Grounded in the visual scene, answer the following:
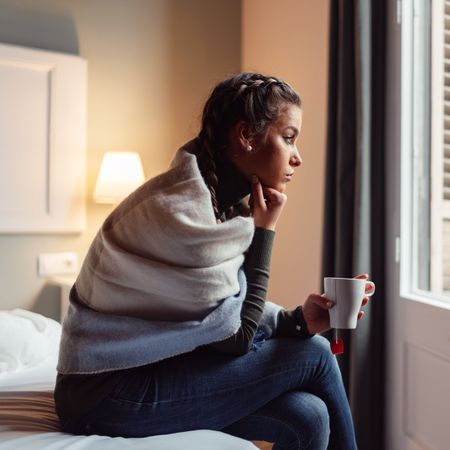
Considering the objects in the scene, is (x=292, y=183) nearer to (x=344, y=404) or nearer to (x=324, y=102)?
(x=324, y=102)

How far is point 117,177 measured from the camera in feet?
8.51

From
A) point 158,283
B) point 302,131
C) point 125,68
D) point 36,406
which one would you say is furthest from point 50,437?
point 125,68

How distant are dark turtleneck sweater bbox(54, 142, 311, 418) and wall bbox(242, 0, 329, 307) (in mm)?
1020

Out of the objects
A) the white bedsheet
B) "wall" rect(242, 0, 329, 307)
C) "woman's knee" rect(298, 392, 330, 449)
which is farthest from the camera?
"wall" rect(242, 0, 329, 307)

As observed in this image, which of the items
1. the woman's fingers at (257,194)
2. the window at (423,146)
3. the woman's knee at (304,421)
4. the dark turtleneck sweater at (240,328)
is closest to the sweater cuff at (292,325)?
the dark turtleneck sweater at (240,328)

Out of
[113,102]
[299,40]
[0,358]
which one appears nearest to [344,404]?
[0,358]

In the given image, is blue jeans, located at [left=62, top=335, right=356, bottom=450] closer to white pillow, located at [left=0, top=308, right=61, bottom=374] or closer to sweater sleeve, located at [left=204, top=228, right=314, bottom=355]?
sweater sleeve, located at [left=204, top=228, right=314, bottom=355]

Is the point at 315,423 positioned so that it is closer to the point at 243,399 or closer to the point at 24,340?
the point at 243,399

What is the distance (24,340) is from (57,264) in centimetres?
91

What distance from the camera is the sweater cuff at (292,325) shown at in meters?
1.20

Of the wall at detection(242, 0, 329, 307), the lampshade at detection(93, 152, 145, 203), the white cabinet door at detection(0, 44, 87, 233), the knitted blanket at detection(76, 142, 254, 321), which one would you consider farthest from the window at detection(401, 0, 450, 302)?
the white cabinet door at detection(0, 44, 87, 233)

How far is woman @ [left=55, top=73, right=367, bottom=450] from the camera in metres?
1.00

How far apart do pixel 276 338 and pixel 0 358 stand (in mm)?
971

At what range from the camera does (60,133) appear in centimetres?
266
